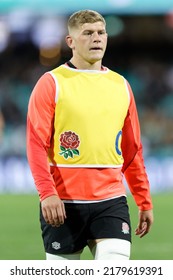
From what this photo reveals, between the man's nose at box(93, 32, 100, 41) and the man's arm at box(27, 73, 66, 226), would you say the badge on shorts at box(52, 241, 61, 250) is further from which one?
the man's nose at box(93, 32, 100, 41)

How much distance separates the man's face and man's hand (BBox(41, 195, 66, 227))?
0.84m

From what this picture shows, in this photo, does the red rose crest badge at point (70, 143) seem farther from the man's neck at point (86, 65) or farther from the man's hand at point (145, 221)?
the man's hand at point (145, 221)

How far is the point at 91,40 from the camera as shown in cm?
493

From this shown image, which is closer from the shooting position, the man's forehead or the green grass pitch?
the man's forehead

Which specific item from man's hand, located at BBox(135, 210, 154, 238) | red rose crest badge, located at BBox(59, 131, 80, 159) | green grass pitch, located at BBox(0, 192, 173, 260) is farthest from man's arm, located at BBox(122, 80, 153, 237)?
green grass pitch, located at BBox(0, 192, 173, 260)

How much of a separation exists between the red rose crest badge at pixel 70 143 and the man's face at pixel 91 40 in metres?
0.44

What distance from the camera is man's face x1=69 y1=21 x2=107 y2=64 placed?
4.93 m

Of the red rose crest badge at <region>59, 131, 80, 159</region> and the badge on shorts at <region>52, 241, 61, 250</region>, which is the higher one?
the red rose crest badge at <region>59, 131, 80, 159</region>

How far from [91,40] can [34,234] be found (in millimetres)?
6343

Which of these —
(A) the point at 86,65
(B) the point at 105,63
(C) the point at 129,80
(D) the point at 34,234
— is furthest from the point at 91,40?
(B) the point at 105,63

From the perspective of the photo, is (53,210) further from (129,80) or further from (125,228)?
(129,80)

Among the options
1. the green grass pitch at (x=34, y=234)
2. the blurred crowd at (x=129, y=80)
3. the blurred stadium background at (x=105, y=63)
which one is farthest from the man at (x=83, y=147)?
the blurred crowd at (x=129, y=80)

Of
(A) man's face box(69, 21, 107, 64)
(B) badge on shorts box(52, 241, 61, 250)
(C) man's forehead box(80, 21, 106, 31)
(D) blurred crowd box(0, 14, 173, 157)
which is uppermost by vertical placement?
(C) man's forehead box(80, 21, 106, 31)

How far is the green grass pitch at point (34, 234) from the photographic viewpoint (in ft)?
30.0
